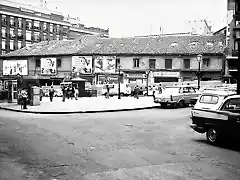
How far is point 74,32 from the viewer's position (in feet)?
282

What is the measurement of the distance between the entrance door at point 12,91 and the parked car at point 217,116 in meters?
19.3

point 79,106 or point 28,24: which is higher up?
point 28,24

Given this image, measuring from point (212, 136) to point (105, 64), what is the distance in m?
37.9

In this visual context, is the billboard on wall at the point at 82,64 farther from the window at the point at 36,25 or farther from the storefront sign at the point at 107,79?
the window at the point at 36,25

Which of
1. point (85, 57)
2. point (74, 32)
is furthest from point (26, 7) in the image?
point (85, 57)

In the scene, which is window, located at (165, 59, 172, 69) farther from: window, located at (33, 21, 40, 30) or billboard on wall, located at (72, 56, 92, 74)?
window, located at (33, 21, 40, 30)

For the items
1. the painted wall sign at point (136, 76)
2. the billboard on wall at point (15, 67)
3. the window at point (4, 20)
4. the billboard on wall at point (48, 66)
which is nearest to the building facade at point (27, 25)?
the window at point (4, 20)

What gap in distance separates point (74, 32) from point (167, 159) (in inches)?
3189

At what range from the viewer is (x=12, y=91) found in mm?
26656

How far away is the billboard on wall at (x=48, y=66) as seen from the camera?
49.5 m

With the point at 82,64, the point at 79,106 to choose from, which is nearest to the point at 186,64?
the point at 82,64

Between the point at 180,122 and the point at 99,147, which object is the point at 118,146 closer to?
the point at 99,147

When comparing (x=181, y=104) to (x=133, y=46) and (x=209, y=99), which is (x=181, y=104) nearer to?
(x=209, y=99)

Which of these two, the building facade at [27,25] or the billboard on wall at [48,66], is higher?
the building facade at [27,25]
